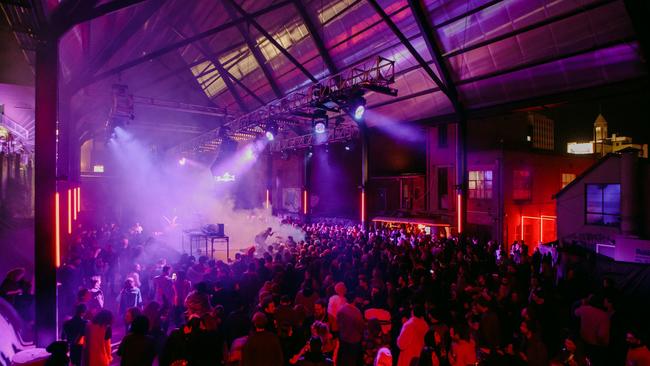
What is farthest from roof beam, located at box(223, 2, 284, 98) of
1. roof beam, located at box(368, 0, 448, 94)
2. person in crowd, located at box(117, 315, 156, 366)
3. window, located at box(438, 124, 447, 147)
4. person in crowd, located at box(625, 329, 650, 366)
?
person in crowd, located at box(625, 329, 650, 366)

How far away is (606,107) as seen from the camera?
26766 mm

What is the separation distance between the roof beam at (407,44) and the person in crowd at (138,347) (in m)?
11.3

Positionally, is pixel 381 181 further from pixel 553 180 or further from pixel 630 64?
pixel 630 64

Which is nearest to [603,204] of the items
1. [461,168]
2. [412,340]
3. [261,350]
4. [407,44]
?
[461,168]

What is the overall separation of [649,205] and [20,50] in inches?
596

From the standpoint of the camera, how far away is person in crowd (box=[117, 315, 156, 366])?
371 cm

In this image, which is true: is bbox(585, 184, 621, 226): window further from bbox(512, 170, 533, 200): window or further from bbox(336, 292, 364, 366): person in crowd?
bbox(336, 292, 364, 366): person in crowd

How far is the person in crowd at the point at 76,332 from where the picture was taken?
4.48 m

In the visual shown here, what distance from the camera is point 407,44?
A: 12.3 meters

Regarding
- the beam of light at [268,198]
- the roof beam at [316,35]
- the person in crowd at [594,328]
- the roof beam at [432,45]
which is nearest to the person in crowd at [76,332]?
the person in crowd at [594,328]

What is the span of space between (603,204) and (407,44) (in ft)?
27.8

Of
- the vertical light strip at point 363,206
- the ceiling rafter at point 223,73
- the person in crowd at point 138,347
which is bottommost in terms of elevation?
the person in crowd at point 138,347

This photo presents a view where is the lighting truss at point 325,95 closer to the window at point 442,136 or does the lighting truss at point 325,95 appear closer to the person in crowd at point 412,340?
the window at point 442,136

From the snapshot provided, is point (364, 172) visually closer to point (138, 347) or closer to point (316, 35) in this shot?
point (316, 35)
